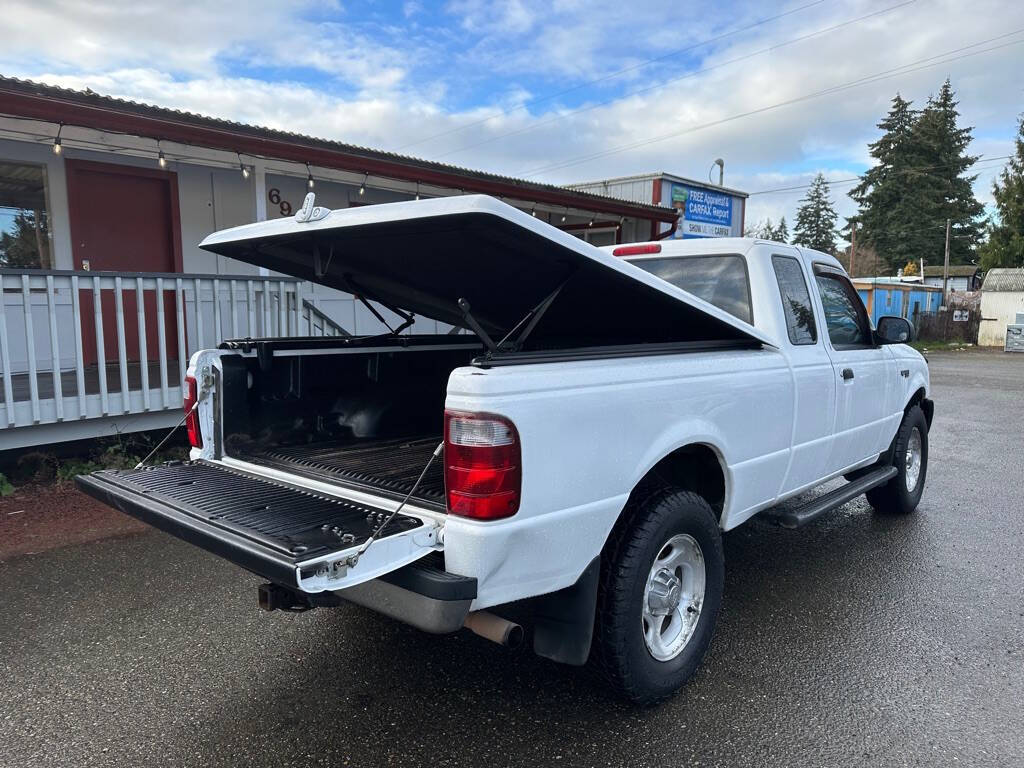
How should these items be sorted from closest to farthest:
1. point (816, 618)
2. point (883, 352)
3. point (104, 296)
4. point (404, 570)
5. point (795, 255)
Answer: point (404, 570)
point (816, 618)
point (795, 255)
point (883, 352)
point (104, 296)

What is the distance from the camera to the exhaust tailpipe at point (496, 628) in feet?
7.86

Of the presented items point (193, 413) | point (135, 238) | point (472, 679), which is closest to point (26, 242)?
point (135, 238)

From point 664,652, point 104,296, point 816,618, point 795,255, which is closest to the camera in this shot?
point 664,652

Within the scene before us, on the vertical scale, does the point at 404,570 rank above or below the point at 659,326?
below

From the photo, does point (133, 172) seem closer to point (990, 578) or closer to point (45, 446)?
point (45, 446)

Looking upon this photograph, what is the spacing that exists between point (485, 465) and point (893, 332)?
3.77 metres

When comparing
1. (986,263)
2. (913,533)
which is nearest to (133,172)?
(913,533)

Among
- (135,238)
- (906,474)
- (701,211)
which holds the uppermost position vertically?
(701,211)

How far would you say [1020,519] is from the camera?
563 cm

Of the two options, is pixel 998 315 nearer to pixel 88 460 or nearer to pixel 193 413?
pixel 88 460

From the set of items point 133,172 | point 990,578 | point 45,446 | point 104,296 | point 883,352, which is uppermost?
point 133,172

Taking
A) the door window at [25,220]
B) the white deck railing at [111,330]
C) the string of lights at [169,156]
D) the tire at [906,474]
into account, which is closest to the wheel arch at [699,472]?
the tire at [906,474]

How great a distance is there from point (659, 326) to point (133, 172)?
7798 millimetres

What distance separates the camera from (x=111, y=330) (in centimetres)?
880
